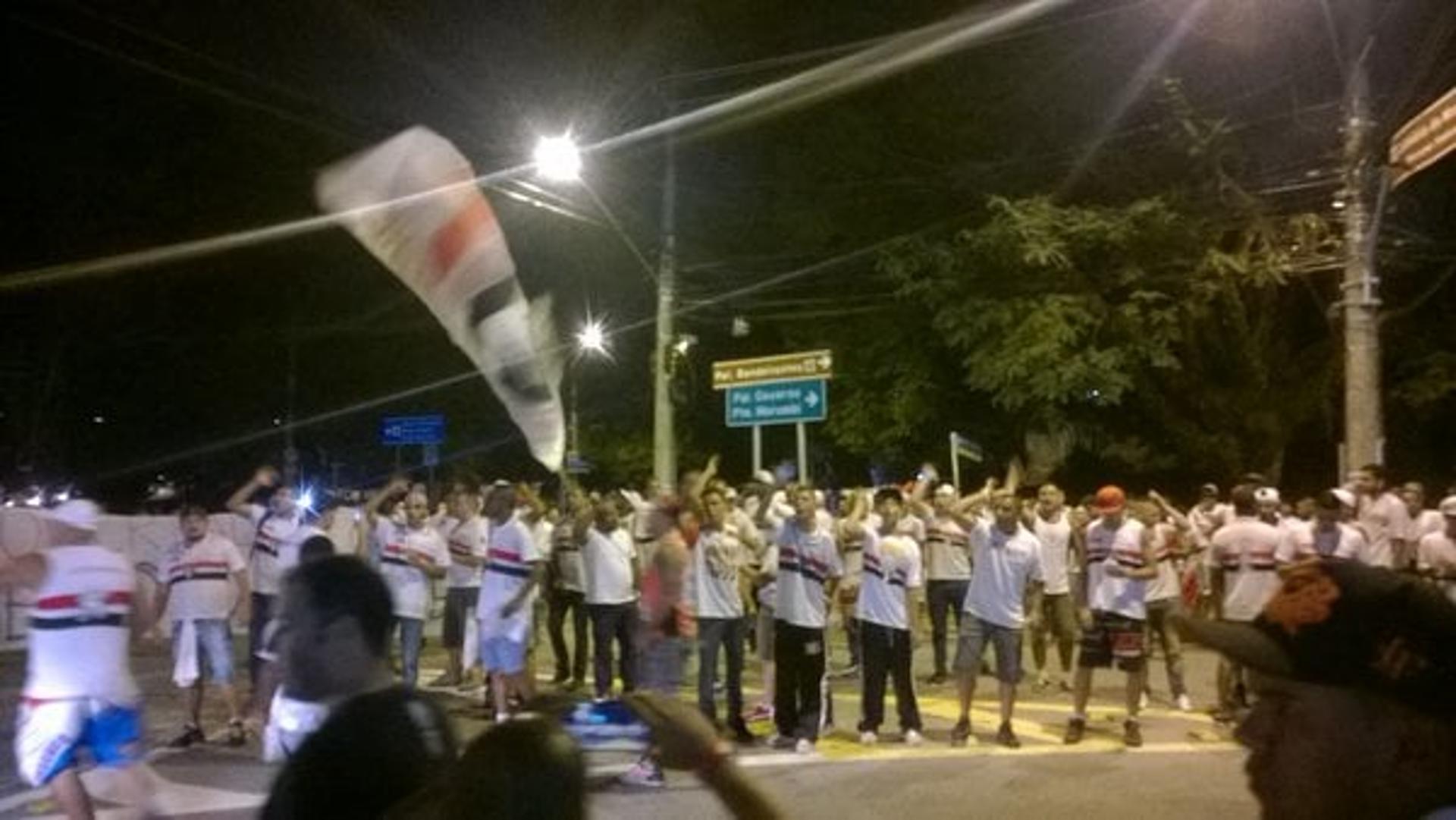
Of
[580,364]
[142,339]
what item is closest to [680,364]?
[580,364]

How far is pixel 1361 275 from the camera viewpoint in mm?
16141

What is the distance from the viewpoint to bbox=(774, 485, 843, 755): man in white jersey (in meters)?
12.1

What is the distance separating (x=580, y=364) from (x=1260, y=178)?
69.5 feet

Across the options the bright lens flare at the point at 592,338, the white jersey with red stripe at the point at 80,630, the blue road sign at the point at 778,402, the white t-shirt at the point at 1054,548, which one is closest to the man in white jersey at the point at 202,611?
the white jersey with red stripe at the point at 80,630

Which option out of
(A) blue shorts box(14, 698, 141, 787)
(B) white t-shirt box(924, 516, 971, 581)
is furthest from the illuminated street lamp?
(A) blue shorts box(14, 698, 141, 787)

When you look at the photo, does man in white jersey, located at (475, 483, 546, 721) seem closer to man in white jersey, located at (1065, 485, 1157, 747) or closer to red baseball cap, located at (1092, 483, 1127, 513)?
man in white jersey, located at (1065, 485, 1157, 747)

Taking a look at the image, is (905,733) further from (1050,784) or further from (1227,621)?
(1227,621)

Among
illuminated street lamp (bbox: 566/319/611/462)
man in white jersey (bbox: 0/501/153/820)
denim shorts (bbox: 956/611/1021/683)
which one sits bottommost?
denim shorts (bbox: 956/611/1021/683)

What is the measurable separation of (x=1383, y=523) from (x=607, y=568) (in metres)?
7.93

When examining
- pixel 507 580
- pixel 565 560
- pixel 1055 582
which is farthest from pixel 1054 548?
pixel 507 580

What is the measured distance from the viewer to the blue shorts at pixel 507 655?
12.1 meters

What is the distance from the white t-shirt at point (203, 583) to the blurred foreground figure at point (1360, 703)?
1119 centimetres

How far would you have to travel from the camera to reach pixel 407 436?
29.8 metres

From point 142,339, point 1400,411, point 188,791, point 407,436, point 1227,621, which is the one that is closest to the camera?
point 1227,621
